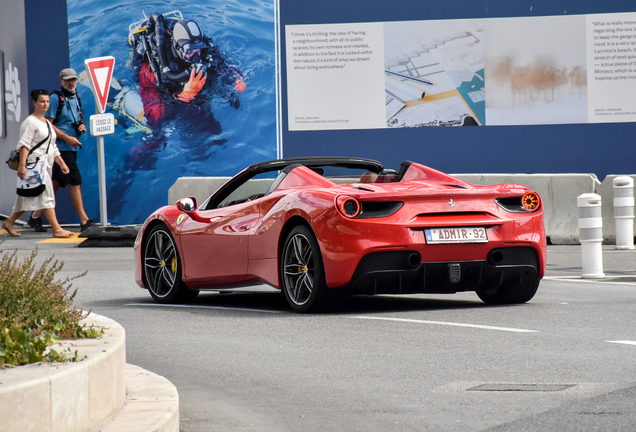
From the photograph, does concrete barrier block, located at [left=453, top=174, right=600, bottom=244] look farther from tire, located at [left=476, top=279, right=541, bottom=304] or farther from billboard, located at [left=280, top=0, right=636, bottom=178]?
tire, located at [left=476, top=279, right=541, bottom=304]

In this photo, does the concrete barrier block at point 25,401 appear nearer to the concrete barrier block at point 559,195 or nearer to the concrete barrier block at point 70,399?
the concrete barrier block at point 70,399

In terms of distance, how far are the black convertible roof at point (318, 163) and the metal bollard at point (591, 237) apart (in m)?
3.04

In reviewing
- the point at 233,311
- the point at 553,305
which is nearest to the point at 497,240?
the point at 553,305

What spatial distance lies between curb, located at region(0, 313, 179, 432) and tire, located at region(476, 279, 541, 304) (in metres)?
4.33

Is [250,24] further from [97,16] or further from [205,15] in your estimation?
[97,16]

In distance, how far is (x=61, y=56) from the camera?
18.8 m

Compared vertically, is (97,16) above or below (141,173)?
above

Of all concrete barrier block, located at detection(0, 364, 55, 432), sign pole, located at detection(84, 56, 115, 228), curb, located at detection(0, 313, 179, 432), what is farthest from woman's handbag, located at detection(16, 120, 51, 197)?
concrete barrier block, located at detection(0, 364, 55, 432)

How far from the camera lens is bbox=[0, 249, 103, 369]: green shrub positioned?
394 cm

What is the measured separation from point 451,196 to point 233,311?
6.60ft

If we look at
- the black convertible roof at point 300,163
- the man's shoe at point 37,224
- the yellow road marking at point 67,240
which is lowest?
the yellow road marking at point 67,240

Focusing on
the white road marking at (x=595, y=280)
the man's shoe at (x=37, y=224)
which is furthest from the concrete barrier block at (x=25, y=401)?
the man's shoe at (x=37, y=224)

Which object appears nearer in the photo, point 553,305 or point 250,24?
point 553,305

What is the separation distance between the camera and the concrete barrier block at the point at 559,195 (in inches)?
592
